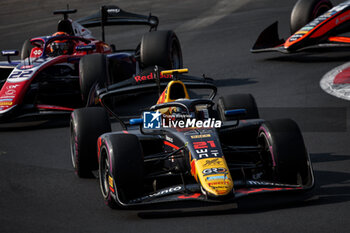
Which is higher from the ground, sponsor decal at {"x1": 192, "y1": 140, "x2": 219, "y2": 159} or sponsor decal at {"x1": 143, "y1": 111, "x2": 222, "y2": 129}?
sponsor decal at {"x1": 143, "y1": 111, "x2": 222, "y2": 129}

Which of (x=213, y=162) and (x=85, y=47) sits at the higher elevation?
(x=213, y=162)

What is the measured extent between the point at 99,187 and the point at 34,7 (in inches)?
892

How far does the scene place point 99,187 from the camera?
8250mm

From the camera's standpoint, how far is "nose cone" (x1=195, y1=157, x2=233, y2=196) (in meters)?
6.62

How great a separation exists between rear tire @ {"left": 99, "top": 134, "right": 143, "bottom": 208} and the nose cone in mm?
628

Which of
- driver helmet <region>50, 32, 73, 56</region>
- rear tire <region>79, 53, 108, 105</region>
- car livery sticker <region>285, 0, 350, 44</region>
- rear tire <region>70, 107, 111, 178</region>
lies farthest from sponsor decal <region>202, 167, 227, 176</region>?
car livery sticker <region>285, 0, 350, 44</region>

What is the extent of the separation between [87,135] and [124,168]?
1579 millimetres

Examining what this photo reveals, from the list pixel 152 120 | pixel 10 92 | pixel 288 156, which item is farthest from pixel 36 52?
pixel 288 156

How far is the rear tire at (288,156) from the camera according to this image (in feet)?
23.7

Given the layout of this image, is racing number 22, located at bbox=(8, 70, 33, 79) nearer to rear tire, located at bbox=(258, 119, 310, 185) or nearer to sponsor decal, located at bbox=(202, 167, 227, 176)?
rear tire, located at bbox=(258, 119, 310, 185)

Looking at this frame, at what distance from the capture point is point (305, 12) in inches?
670

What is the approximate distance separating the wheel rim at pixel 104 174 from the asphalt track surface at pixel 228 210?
0.60 ft

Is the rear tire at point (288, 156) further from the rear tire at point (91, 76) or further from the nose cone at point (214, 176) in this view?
the rear tire at point (91, 76)

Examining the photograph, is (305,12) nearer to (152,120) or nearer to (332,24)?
(332,24)
